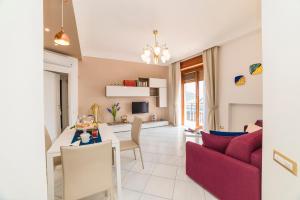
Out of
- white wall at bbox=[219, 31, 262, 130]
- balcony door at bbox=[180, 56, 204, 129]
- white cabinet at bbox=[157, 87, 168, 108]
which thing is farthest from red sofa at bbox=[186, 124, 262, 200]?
white cabinet at bbox=[157, 87, 168, 108]

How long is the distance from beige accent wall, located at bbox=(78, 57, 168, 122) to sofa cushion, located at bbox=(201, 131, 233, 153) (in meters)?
4.06

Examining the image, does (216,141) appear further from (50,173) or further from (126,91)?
(126,91)

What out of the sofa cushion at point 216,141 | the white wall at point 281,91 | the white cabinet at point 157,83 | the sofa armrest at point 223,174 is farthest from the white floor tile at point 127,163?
the white cabinet at point 157,83

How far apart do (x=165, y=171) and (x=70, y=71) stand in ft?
13.1

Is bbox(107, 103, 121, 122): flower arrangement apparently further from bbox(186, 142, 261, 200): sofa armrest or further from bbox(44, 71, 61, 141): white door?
bbox(186, 142, 261, 200): sofa armrest

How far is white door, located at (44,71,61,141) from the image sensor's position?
357 cm

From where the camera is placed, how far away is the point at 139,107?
18.5 feet

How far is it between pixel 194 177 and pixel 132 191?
96cm

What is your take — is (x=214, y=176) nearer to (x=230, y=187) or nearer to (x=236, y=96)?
(x=230, y=187)

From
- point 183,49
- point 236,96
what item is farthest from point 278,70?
point 183,49

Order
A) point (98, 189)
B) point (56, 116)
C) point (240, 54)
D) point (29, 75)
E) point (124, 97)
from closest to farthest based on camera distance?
point (29, 75)
point (98, 189)
point (240, 54)
point (56, 116)
point (124, 97)

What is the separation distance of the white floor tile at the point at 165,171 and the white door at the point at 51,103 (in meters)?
3.06

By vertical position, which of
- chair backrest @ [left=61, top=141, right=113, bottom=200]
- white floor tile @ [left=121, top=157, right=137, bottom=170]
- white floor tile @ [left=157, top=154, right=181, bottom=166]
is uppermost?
chair backrest @ [left=61, top=141, right=113, bottom=200]

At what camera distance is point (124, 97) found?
5492mm
